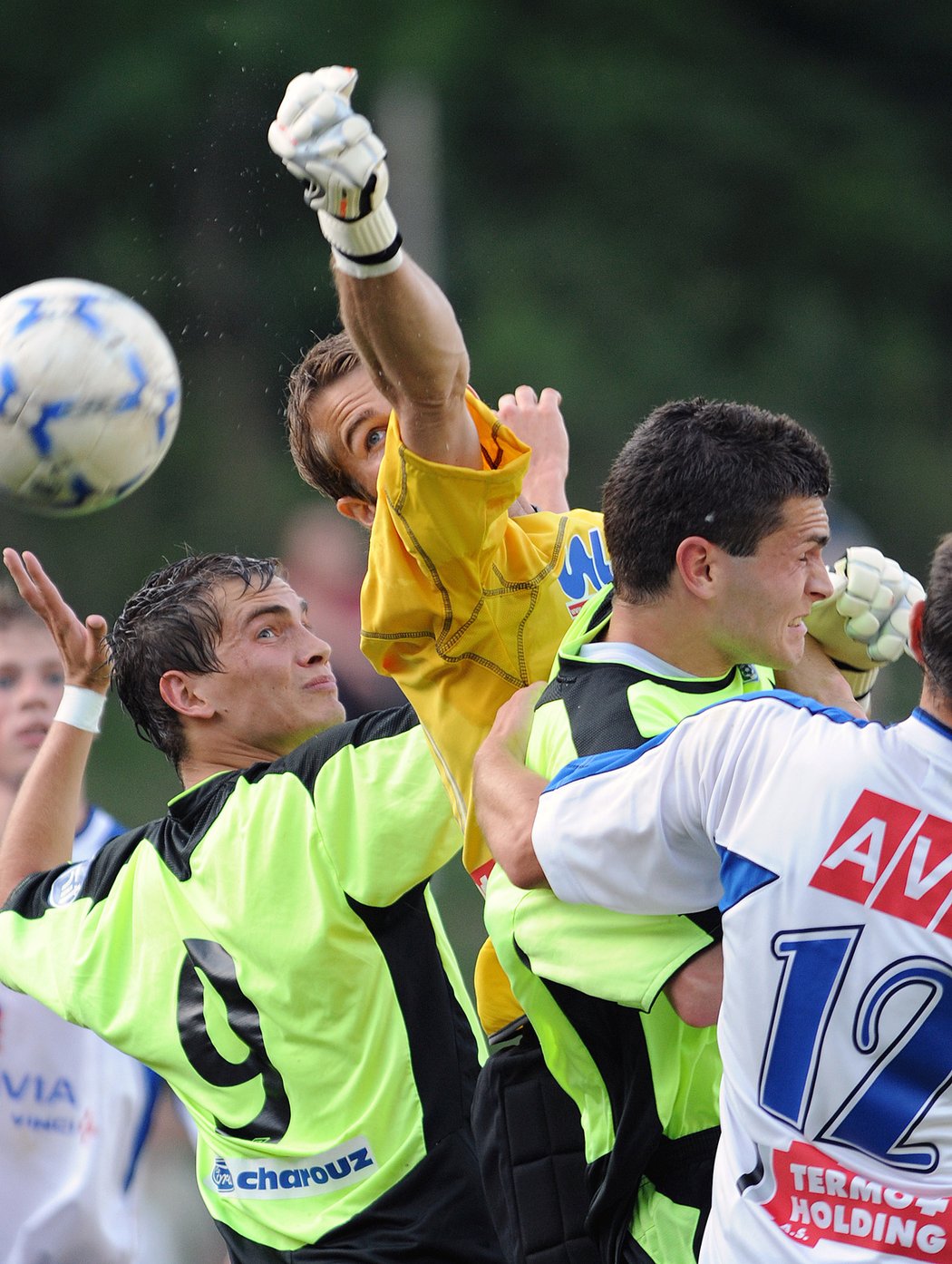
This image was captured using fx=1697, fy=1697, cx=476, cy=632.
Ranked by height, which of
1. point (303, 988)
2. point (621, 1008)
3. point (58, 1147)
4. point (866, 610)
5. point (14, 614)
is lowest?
point (58, 1147)

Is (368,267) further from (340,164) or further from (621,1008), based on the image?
(621,1008)

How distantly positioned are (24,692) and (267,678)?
169 centimetres

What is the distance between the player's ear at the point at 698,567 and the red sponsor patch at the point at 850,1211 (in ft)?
2.50

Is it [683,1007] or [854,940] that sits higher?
[854,940]

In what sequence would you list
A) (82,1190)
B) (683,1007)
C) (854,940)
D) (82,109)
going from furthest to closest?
(82,109)
(82,1190)
(683,1007)
(854,940)

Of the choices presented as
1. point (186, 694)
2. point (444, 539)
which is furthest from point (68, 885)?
point (444, 539)

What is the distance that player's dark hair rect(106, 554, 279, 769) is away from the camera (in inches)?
142

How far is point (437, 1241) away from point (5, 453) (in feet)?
5.49

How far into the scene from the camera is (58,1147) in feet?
15.2

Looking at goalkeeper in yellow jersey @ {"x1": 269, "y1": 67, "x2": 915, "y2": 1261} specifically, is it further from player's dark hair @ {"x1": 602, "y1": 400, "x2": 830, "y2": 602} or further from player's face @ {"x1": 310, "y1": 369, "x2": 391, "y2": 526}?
player's dark hair @ {"x1": 602, "y1": 400, "x2": 830, "y2": 602}

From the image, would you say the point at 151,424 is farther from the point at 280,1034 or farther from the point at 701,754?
the point at 701,754

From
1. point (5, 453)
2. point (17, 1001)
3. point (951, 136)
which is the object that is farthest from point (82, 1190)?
point (951, 136)

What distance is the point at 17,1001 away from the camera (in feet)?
15.2

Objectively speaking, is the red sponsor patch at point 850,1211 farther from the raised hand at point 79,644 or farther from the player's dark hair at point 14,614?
the player's dark hair at point 14,614
